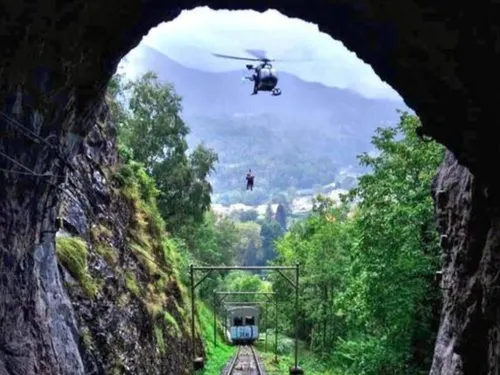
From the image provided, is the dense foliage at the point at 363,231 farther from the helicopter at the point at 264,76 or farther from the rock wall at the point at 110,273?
the helicopter at the point at 264,76

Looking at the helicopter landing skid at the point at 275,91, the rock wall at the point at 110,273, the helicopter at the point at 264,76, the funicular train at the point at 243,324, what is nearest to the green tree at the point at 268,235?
the funicular train at the point at 243,324

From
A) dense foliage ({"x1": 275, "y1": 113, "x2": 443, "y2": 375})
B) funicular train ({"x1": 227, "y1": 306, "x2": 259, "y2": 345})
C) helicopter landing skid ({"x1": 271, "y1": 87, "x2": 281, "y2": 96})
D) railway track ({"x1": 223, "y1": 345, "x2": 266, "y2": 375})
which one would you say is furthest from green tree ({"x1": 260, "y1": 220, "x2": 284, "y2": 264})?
helicopter landing skid ({"x1": 271, "y1": 87, "x2": 281, "y2": 96})

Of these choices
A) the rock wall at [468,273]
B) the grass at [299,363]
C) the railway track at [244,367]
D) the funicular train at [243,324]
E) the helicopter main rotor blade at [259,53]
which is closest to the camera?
the rock wall at [468,273]

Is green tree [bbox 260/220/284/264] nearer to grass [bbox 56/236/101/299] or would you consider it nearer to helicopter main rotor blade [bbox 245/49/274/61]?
helicopter main rotor blade [bbox 245/49/274/61]

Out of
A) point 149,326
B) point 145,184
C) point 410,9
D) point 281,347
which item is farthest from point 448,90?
point 281,347

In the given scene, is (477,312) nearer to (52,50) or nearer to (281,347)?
(52,50)
